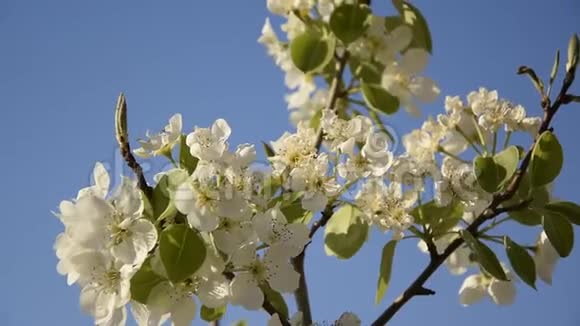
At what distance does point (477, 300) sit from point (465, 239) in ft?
1.43

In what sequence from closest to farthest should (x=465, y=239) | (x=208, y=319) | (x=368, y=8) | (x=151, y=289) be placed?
(x=151, y=289) → (x=208, y=319) → (x=465, y=239) → (x=368, y=8)

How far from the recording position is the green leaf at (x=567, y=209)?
4.41ft

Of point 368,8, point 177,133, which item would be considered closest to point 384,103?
point 368,8

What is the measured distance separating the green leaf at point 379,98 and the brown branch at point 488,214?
1.64 feet

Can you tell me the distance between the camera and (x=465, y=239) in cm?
129

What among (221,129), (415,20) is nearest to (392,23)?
(415,20)

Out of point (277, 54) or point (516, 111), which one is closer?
point (516, 111)

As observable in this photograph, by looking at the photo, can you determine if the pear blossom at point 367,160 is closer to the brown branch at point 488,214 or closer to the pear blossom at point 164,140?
the brown branch at point 488,214

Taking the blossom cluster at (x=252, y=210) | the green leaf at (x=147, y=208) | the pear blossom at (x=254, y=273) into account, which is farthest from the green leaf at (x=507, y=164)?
the green leaf at (x=147, y=208)

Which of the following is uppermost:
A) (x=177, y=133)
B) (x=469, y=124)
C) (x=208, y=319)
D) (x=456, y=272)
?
(x=469, y=124)

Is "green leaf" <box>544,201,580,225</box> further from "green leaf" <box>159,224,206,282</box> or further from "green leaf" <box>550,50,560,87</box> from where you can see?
"green leaf" <box>159,224,206,282</box>

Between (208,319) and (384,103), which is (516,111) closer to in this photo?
(384,103)

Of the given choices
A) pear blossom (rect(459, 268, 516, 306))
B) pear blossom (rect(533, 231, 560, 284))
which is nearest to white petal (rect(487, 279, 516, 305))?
pear blossom (rect(459, 268, 516, 306))

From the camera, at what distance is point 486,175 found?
1288 mm
